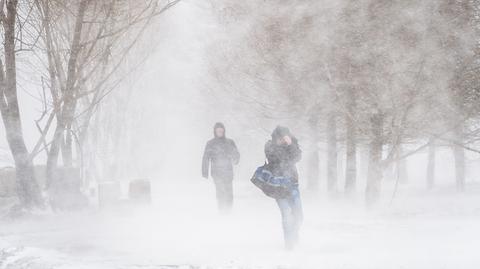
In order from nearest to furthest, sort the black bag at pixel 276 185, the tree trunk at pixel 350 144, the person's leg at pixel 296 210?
the black bag at pixel 276 185 → the person's leg at pixel 296 210 → the tree trunk at pixel 350 144

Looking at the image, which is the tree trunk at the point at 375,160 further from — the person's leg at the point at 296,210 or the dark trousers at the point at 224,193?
the person's leg at the point at 296,210

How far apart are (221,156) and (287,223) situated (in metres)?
3.73

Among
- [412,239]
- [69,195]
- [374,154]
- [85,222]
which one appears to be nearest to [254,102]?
→ [374,154]

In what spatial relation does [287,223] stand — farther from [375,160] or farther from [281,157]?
[375,160]

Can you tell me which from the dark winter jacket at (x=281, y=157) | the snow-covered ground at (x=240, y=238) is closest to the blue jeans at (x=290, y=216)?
the snow-covered ground at (x=240, y=238)

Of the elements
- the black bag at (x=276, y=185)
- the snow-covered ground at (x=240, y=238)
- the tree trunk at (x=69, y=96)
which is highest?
the tree trunk at (x=69, y=96)

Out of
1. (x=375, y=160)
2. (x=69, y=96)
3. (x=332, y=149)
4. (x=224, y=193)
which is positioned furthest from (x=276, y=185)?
(x=332, y=149)

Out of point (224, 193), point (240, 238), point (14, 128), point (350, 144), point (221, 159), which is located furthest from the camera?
point (350, 144)

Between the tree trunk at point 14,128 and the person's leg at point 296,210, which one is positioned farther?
the tree trunk at point 14,128

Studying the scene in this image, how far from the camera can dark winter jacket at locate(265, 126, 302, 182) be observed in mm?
7789

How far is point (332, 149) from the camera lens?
1703cm

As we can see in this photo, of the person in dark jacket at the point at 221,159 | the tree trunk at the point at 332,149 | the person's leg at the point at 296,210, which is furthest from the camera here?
the tree trunk at the point at 332,149

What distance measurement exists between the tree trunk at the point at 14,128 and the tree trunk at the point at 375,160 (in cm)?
706

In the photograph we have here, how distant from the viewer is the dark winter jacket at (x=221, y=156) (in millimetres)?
11180
